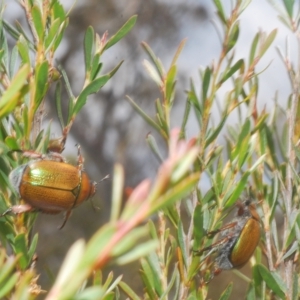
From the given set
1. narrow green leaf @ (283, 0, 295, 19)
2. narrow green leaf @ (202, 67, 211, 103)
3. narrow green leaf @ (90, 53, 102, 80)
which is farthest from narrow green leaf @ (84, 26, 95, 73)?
narrow green leaf @ (283, 0, 295, 19)

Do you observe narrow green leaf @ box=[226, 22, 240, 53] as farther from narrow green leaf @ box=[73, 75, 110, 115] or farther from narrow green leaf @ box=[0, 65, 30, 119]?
narrow green leaf @ box=[0, 65, 30, 119]

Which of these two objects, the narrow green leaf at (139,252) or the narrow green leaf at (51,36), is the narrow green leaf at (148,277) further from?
the narrow green leaf at (139,252)

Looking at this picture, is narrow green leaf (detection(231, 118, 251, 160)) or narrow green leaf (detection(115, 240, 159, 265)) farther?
narrow green leaf (detection(231, 118, 251, 160))

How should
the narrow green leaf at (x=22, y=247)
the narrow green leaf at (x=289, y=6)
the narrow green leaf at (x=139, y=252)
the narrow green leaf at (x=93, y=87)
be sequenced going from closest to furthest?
the narrow green leaf at (x=139, y=252) < the narrow green leaf at (x=22, y=247) < the narrow green leaf at (x=93, y=87) < the narrow green leaf at (x=289, y=6)

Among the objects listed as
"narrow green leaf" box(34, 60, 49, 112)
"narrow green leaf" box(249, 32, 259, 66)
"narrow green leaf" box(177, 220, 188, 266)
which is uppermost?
"narrow green leaf" box(34, 60, 49, 112)

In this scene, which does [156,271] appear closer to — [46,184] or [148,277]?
[148,277]

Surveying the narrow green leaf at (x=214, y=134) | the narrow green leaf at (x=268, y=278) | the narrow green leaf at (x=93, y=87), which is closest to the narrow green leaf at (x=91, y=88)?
the narrow green leaf at (x=93, y=87)

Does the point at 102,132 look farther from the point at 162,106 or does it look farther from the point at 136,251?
the point at 136,251

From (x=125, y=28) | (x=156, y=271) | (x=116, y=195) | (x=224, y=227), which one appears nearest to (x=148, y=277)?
(x=156, y=271)
